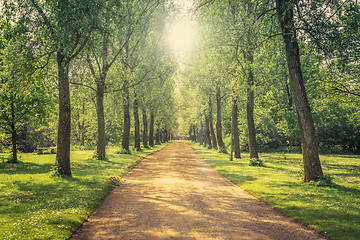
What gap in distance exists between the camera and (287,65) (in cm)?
2400

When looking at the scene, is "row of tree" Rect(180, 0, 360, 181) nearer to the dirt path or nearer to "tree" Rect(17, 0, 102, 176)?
the dirt path

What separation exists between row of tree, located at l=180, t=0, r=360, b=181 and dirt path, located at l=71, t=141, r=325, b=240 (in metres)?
6.06

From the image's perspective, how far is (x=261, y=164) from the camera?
2053cm

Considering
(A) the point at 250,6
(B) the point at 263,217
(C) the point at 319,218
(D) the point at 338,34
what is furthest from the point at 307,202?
(A) the point at 250,6

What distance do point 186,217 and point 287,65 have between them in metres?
22.0

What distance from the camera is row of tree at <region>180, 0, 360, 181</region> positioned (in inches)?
454

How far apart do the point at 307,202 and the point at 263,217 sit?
8.88 ft

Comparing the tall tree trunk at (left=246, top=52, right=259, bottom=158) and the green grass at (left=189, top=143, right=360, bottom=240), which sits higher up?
the tall tree trunk at (left=246, top=52, right=259, bottom=158)

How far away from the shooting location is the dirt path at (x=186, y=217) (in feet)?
20.5

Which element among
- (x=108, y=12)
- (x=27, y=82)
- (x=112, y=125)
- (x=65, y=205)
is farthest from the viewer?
(x=112, y=125)

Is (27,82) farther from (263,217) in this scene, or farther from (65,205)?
(263,217)

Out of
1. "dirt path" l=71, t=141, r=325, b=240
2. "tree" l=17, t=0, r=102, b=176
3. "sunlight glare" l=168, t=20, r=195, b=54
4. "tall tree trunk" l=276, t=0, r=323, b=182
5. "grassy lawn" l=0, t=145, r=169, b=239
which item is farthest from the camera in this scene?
"sunlight glare" l=168, t=20, r=195, b=54

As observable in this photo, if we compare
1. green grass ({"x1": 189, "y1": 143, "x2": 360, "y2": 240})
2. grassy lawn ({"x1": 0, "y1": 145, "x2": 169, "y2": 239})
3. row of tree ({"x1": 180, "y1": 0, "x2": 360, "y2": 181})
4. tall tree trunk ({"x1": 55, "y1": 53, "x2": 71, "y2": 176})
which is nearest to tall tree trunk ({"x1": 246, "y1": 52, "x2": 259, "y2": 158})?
row of tree ({"x1": 180, "y1": 0, "x2": 360, "y2": 181})

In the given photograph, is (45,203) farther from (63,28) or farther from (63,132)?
(63,28)
